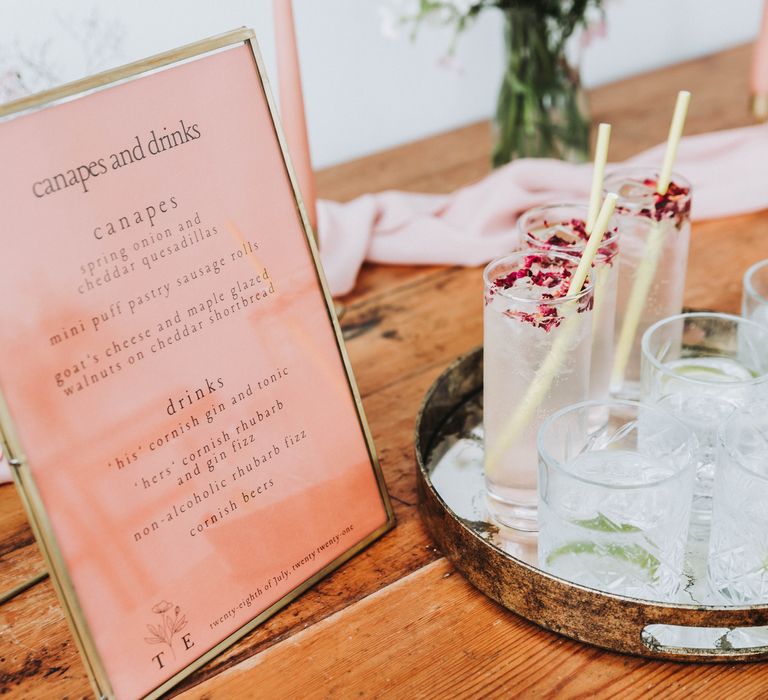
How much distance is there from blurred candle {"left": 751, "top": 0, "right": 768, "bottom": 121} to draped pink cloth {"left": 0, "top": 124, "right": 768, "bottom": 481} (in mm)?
37

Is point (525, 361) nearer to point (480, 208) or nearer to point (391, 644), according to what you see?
point (391, 644)

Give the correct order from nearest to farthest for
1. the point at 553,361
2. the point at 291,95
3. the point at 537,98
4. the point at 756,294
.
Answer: the point at 553,361, the point at 756,294, the point at 291,95, the point at 537,98

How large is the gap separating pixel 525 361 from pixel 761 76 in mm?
807

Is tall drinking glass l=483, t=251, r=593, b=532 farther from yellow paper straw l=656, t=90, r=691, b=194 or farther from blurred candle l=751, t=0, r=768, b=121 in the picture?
blurred candle l=751, t=0, r=768, b=121

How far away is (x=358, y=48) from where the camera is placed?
140cm

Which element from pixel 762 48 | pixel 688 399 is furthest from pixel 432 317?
pixel 762 48

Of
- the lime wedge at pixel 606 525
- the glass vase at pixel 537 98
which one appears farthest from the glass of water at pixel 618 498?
the glass vase at pixel 537 98

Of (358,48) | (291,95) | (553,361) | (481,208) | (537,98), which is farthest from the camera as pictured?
(358,48)

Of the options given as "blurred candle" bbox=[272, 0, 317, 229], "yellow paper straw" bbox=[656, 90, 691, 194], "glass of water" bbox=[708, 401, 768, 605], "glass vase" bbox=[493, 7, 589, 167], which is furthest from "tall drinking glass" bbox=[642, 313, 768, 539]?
A: "glass vase" bbox=[493, 7, 589, 167]

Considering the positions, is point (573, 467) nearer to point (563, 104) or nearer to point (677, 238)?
point (677, 238)

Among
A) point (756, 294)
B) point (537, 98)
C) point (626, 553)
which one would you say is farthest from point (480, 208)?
point (626, 553)

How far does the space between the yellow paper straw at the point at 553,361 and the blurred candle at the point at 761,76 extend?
72 centimetres

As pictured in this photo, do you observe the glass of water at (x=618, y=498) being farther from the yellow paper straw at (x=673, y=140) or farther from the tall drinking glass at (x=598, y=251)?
the yellow paper straw at (x=673, y=140)

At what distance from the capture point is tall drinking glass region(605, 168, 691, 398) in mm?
799
